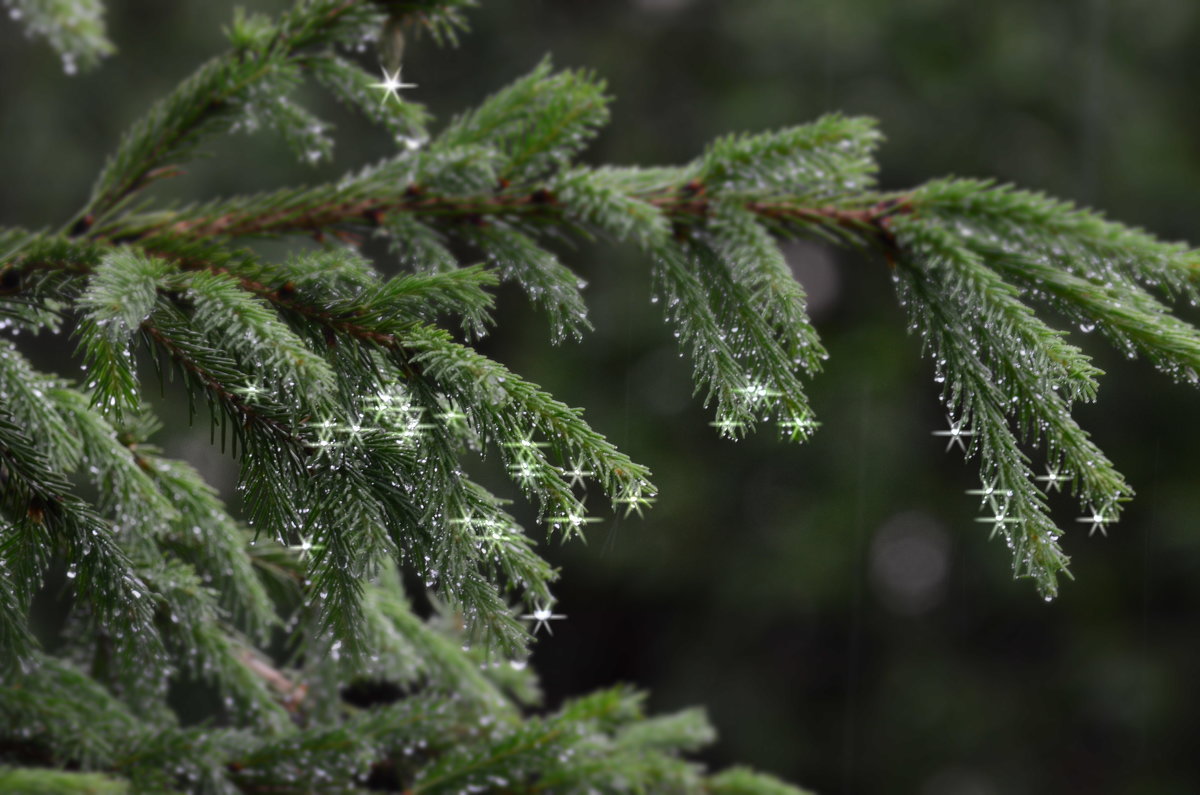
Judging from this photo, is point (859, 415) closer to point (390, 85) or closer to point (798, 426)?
point (390, 85)

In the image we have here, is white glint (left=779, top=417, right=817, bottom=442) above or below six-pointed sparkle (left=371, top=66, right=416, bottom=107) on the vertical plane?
below

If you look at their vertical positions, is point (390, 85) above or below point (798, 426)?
above

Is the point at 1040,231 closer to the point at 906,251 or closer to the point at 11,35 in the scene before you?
the point at 906,251

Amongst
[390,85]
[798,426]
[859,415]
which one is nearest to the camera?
[798,426]

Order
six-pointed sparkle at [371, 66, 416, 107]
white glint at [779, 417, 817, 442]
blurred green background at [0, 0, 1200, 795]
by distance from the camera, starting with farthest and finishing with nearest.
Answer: blurred green background at [0, 0, 1200, 795] < six-pointed sparkle at [371, 66, 416, 107] < white glint at [779, 417, 817, 442]

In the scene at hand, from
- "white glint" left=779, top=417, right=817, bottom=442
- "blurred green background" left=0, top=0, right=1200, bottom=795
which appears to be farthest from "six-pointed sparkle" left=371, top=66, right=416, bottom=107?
"blurred green background" left=0, top=0, right=1200, bottom=795

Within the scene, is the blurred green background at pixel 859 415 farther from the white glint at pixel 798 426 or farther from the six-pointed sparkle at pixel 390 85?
the white glint at pixel 798 426

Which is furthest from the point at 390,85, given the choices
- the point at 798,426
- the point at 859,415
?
the point at 859,415

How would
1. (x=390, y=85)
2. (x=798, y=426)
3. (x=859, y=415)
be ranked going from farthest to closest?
(x=859, y=415), (x=390, y=85), (x=798, y=426)

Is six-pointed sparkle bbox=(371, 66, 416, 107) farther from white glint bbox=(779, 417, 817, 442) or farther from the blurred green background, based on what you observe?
the blurred green background

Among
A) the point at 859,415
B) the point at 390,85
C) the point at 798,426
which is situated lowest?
the point at 798,426
